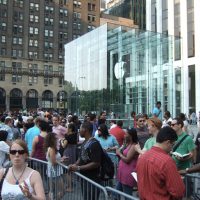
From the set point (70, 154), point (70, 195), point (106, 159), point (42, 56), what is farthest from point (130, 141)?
point (42, 56)

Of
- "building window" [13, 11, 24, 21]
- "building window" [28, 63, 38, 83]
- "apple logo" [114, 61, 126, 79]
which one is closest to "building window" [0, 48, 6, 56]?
"building window" [28, 63, 38, 83]

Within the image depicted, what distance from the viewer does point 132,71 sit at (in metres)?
37.9

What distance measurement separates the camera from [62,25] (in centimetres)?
10169

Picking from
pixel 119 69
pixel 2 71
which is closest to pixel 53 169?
pixel 119 69

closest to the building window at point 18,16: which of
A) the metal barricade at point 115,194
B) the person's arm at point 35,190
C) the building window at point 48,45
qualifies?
the building window at point 48,45

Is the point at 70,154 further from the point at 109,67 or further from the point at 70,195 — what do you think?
the point at 109,67

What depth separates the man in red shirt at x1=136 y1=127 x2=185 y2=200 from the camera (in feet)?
13.0

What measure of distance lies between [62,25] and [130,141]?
97401 mm

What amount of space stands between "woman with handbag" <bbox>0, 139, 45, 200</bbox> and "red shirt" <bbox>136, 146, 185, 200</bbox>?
1144mm

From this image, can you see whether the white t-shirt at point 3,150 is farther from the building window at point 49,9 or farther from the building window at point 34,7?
the building window at point 49,9

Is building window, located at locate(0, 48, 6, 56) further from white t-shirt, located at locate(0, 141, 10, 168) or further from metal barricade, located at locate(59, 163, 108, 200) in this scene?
metal barricade, located at locate(59, 163, 108, 200)

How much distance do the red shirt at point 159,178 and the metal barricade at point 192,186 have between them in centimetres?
205

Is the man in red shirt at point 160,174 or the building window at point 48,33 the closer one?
the man in red shirt at point 160,174

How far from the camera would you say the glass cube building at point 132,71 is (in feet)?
123
